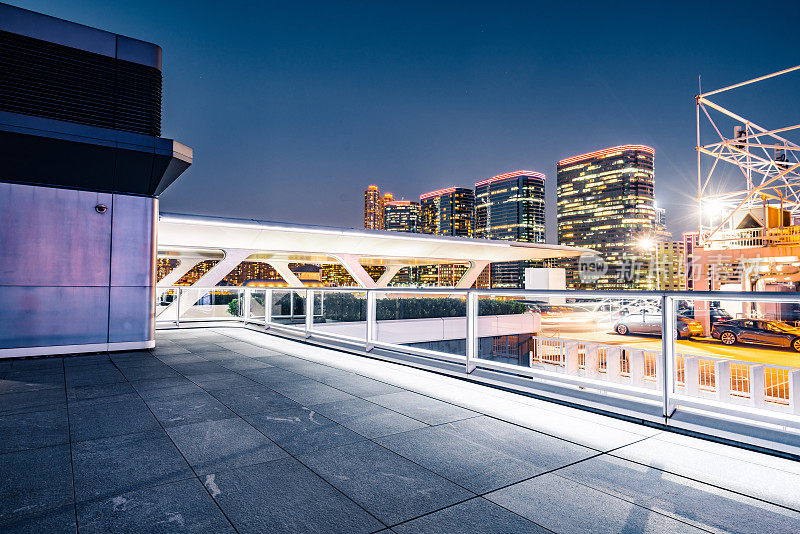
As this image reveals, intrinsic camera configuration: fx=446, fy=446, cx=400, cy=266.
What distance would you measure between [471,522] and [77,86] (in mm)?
9728

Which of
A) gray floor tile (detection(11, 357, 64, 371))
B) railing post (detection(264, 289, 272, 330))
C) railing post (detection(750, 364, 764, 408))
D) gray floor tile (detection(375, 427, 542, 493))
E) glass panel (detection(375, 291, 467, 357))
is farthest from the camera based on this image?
glass panel (detection(375, 291, 467, 357))

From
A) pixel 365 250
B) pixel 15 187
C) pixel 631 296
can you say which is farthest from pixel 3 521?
pixel 365 250

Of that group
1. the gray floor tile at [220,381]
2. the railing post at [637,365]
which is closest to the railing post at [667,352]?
the railing post at [637,365]

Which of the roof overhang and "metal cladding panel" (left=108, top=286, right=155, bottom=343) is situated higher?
the roof overhang

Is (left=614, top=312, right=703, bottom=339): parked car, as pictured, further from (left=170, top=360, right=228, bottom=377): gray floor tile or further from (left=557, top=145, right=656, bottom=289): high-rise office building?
Result: (left=557, top=145, right=656, bottom=289): high-rise office building

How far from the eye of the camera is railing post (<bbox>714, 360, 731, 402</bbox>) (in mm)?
5930

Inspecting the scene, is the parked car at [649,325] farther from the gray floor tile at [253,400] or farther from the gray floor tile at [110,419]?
the gray floor tile at [110,419]

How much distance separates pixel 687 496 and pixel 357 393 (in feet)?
11.7

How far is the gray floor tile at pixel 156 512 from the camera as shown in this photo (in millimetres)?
2377

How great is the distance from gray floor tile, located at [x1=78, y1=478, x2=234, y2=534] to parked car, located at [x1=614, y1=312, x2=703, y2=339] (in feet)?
13.5

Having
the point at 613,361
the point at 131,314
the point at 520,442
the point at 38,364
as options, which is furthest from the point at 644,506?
the point at 131,314

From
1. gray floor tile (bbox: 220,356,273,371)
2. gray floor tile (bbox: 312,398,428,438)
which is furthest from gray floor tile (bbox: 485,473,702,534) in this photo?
gray floor tile (bbox: 220,356,273,371)

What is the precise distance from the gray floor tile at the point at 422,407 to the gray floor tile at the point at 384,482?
101 cm

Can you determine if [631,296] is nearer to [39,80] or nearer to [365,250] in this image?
[39,80]
